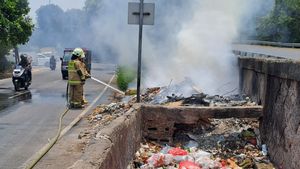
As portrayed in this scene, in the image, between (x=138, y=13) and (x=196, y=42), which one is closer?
(x=138, y=13)

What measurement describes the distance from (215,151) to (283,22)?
48.4ft

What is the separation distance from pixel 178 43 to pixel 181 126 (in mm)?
9147

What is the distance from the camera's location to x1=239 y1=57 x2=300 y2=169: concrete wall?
16.7 feet

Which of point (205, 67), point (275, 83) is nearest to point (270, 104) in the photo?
point (275, 83)

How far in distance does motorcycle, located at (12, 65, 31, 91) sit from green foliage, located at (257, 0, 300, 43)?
1075cm

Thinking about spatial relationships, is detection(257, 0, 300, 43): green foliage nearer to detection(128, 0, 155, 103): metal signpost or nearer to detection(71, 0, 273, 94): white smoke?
detection(71, 0, 273, 94): white smoke

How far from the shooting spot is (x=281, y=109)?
5.69m

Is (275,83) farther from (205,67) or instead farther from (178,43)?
(178,43)

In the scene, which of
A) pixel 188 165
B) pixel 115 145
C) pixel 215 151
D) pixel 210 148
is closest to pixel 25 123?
pixel 210 148

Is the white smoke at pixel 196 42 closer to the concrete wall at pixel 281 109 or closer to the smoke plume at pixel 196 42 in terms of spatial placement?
the smoke plume at pixel 196 42

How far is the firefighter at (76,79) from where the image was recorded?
11.3m

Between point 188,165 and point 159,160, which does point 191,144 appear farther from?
point 188,165

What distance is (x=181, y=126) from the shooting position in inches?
277

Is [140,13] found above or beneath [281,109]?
above
